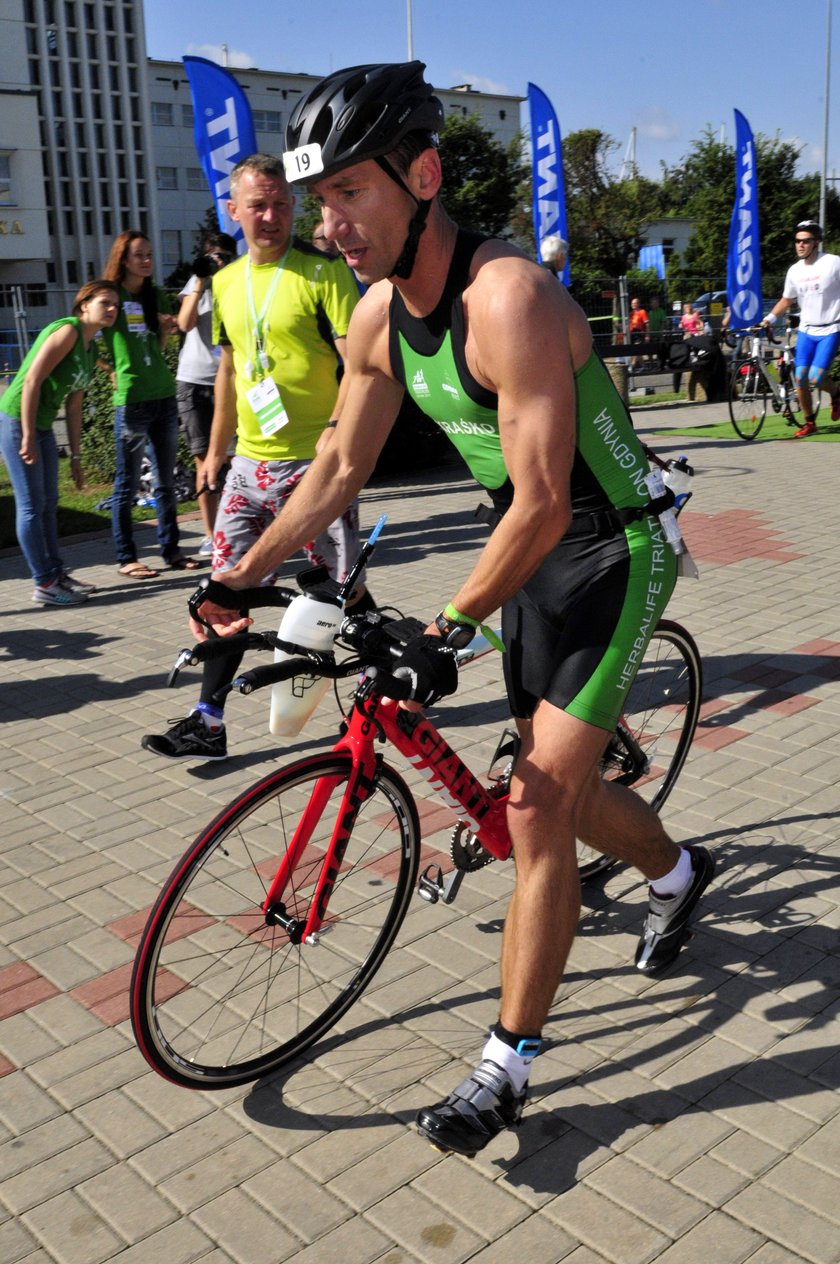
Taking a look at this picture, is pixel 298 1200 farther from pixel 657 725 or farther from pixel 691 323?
pixel 691 323

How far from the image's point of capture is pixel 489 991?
11.5ft

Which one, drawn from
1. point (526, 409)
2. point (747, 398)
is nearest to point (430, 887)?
point (526, 409)

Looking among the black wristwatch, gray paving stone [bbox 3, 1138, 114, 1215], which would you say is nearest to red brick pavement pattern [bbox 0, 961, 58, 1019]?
gray paving stone [bbox 3, 1138, 114, 1215]

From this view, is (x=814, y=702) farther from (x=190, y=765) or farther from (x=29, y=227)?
(x=29, y=227)

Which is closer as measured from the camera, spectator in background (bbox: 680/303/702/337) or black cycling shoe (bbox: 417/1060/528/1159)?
black cycling shoe (bbox: 417/1060/528/1159)

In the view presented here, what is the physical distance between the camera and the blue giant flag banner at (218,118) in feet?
40.0

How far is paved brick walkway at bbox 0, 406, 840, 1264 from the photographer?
2.63 m

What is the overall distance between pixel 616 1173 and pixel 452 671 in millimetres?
1147

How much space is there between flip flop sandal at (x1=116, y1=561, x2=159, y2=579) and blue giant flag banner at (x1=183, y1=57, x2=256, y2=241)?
488cm

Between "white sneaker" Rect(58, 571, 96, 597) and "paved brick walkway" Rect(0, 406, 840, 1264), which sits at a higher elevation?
"white sneaker" Rect(58, 571, 96, 597)

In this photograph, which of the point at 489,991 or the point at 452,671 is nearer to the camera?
the point at 452,671

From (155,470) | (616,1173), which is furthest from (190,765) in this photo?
(155,470)

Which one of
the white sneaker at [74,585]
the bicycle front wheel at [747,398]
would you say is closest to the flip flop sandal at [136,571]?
the white sneaker at [74,585]

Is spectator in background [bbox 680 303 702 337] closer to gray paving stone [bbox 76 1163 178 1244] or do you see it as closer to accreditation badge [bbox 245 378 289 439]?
accreditation badge [bbox 245 378 289 439]
